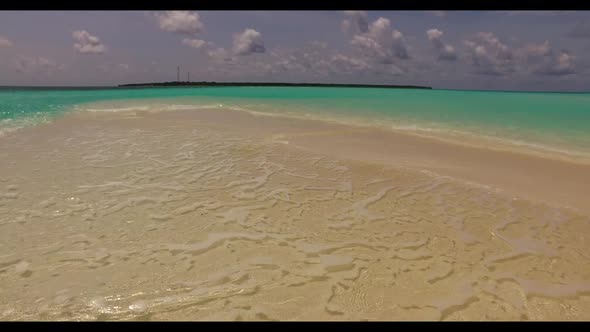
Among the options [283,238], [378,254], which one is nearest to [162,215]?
[283,238]

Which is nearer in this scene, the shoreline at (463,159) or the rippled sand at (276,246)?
the rippled sand at (276,246)

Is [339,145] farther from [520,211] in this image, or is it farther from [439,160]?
[520,211]

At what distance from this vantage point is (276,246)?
479 cm

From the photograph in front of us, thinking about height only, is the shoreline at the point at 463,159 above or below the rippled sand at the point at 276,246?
above

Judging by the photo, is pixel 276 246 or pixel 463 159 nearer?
pixel 276 246

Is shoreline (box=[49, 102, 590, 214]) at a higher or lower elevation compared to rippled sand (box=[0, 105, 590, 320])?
higher

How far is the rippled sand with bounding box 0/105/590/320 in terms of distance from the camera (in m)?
3.53

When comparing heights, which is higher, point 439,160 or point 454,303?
point 439,160

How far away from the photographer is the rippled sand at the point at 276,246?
353 cm

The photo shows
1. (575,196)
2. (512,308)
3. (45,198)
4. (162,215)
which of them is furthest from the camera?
(575,196)

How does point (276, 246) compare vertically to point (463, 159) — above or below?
below

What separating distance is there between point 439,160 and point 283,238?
7.59 meters

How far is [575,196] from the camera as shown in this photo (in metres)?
7.39

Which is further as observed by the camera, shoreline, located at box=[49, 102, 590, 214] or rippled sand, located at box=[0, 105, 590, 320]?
shoreline, located at box=[49, 102, 590, 214]
